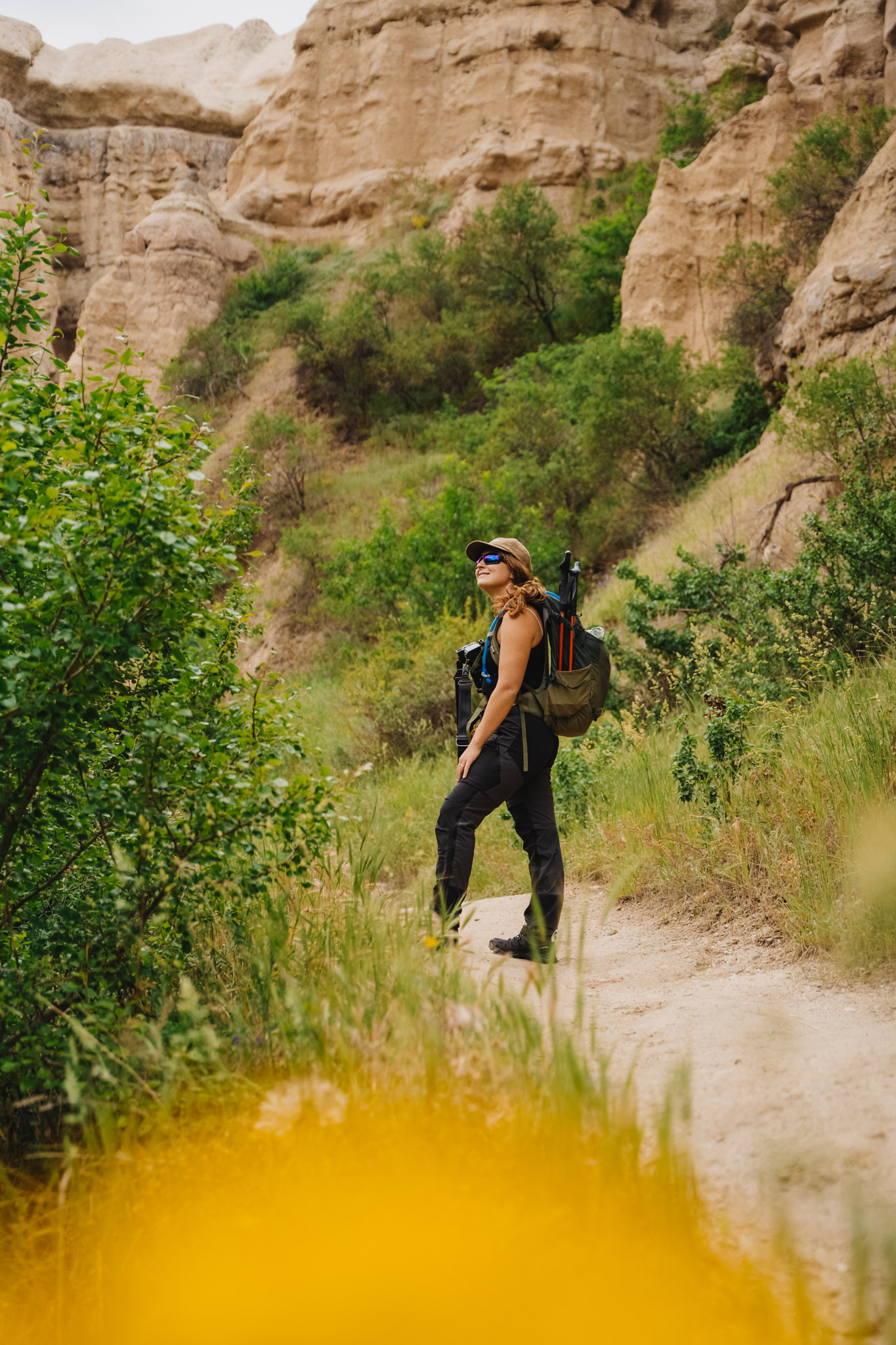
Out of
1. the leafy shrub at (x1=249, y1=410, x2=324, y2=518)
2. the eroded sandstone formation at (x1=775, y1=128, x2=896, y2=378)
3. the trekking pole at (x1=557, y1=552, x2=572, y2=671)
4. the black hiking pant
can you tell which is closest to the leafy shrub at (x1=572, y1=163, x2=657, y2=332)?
the leafy shrub at (x1=249, y1=410, x2=324, y2=518)

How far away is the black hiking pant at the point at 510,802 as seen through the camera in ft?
12.7

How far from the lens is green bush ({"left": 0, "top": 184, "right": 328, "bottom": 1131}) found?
2.56m

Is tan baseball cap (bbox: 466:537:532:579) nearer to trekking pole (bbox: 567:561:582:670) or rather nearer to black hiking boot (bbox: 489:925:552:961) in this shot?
trekking pole (bbox: 567:561:582:670)

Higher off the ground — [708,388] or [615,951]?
[708,388]

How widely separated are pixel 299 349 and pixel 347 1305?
83.2ft

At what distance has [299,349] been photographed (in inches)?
964

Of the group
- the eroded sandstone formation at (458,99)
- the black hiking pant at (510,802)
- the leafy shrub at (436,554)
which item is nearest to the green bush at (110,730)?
the black hiking pant at (510,802)

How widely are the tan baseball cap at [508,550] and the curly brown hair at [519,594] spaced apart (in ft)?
0.07

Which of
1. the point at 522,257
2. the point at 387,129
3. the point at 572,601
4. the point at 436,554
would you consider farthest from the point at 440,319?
the point at 572,601

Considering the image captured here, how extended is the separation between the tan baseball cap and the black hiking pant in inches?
27.1

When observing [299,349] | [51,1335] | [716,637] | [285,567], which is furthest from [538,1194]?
[299,349]

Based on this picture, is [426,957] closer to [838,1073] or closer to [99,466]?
[838,1073]

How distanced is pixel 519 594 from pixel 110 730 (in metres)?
1.82

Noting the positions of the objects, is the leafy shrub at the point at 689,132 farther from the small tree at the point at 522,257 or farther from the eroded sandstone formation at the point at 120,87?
the eroded sandstone formation at the point at 120,87
